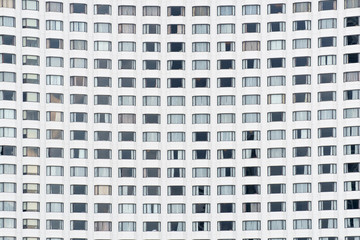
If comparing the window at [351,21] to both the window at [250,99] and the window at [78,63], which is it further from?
the window at [78,63]

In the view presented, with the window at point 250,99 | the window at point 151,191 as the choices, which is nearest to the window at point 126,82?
the window at point 151,191

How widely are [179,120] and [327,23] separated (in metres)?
23.1

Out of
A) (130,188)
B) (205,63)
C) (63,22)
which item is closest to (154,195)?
(130,188)

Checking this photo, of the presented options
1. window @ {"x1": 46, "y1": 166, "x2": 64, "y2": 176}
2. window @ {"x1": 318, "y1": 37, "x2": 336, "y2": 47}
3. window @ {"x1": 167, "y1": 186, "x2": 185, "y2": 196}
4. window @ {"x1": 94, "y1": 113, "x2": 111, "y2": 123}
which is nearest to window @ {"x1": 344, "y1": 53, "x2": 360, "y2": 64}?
window @ {"x1": 318, "y1": 37, "x2": 336, "y2": 47}

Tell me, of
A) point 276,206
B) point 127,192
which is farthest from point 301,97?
point 127,192

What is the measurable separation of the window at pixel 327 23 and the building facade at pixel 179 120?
134 millimetres

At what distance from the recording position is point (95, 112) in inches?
4385

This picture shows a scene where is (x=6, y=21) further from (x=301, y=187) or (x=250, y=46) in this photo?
(x=301, y=187)

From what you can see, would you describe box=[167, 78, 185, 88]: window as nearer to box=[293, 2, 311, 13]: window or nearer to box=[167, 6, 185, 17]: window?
box=[167, 6, 185, 17]: window

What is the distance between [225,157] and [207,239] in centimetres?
1092

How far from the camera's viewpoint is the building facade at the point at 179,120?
109562 mm

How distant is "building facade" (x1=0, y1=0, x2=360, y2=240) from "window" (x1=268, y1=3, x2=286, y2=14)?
0.13 metres

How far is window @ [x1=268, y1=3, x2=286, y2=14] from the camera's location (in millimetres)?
111438

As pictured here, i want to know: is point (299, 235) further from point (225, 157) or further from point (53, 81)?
point (53, 81)
